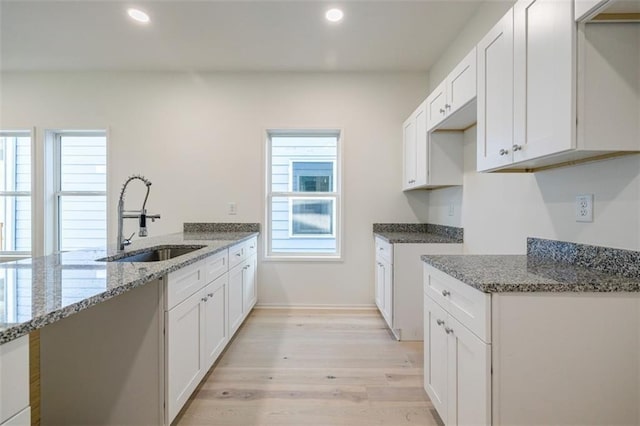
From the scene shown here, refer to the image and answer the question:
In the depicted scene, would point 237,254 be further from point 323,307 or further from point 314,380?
point 323,307

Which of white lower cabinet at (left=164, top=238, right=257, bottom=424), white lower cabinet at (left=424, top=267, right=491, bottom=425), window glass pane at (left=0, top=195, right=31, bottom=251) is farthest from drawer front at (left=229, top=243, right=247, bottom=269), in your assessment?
window glass pane at (left=0, top=195, right=31, bottom=251)

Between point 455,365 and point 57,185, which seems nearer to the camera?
point 455,365

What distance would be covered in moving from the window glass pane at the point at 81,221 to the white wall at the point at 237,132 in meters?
0.29

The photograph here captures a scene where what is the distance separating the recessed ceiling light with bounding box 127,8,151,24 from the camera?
2.48 meters

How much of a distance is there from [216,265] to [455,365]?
5.17ft

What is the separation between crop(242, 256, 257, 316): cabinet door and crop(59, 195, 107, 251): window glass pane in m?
1.92

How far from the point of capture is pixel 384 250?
118 inches

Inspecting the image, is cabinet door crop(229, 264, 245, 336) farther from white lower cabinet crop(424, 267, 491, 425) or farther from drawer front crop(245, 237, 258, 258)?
white lower cabinet crop(424, 267, 491, 425)

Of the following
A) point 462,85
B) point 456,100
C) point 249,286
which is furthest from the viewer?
point 249,286

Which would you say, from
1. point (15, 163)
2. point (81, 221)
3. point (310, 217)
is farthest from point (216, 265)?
point (15, 163)

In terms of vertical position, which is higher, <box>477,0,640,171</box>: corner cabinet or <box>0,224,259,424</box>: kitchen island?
<box>477,0,640,171</box>: corner cabinet

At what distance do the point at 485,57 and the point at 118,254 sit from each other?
2392mm

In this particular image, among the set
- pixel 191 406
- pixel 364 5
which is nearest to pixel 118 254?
pixel 191 406

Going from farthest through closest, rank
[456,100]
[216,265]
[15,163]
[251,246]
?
1. [15,163]
2. [251,246]
3. [216,265]
4. [456,100]
